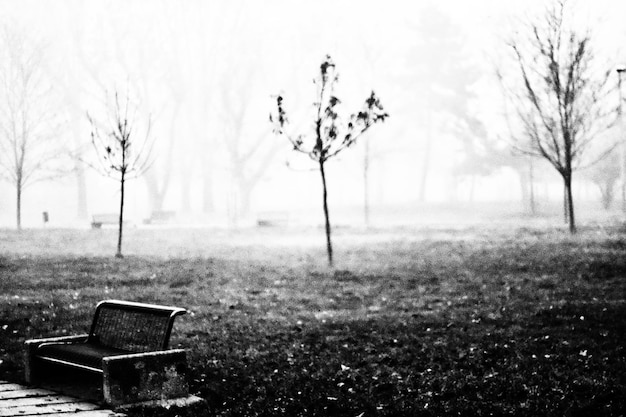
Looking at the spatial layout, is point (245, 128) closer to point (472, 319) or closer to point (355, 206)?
point (355, 206)

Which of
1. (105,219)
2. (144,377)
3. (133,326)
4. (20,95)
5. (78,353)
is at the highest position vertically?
(20,95)

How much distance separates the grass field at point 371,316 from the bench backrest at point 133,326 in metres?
0.68

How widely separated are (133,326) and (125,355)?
0.75 meters

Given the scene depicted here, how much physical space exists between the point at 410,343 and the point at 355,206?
120 ft

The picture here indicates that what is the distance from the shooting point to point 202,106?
132 feet

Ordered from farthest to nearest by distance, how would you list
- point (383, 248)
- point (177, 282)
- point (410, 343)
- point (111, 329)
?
point (383, 248) < point (177, 282) < point (410, 343) < point (111, 329)

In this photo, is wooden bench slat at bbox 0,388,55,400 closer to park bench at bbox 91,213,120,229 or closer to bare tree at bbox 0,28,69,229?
bare tree at bbox 0,28,69,229

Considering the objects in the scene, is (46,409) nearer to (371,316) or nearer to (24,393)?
(24,393)

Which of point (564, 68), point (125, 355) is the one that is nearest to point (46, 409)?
point (125, 355)

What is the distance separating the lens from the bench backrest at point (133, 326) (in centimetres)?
593

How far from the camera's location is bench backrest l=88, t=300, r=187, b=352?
19.4 feet

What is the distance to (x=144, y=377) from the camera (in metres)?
5.65

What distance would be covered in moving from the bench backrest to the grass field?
0.68 metres

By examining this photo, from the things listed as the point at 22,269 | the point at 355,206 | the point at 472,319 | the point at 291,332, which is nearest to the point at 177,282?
the point at 22,269
